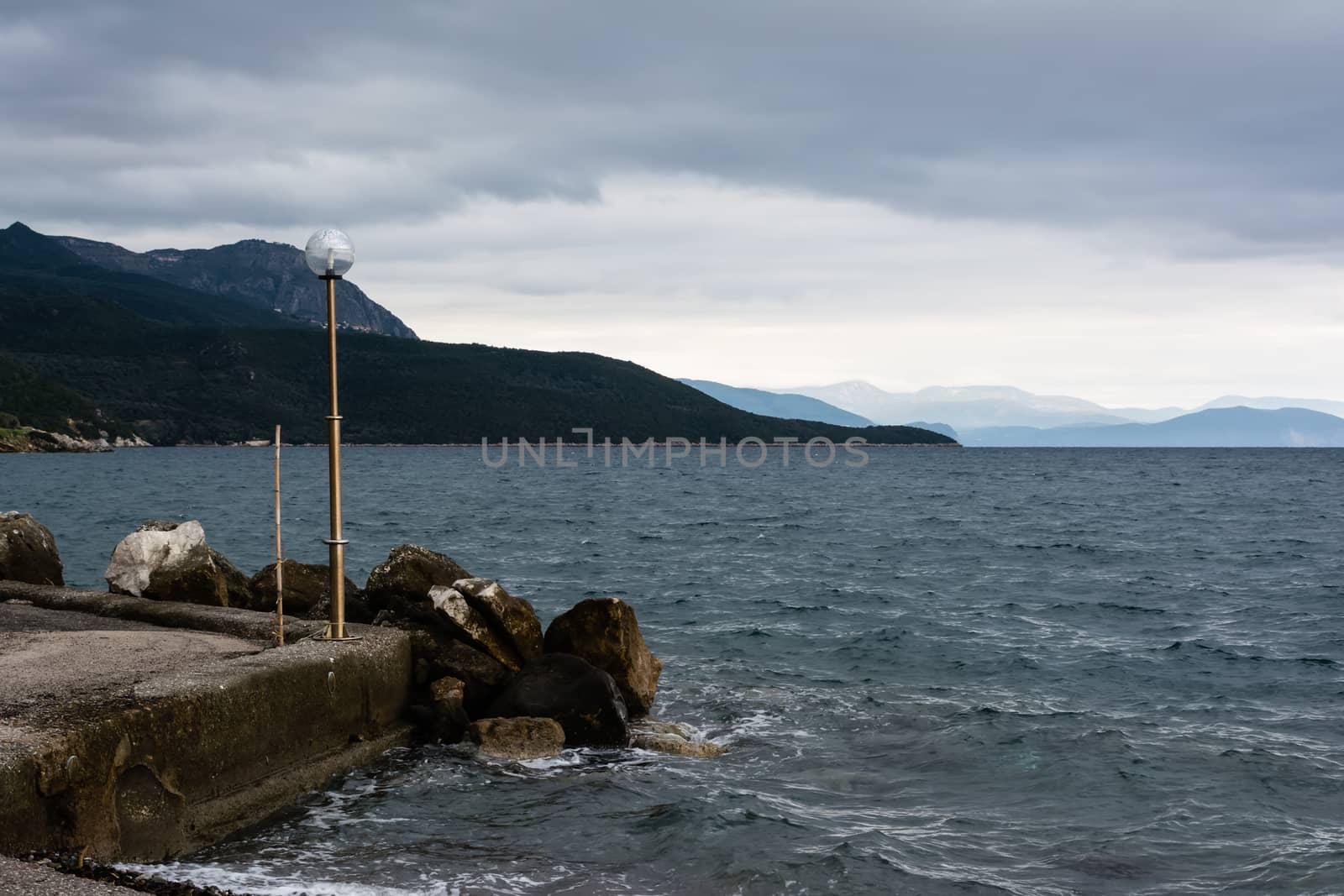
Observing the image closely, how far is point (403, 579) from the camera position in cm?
1252

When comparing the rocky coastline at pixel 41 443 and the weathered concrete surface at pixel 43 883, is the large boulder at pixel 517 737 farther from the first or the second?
the rocky coastline at pixel 41 443

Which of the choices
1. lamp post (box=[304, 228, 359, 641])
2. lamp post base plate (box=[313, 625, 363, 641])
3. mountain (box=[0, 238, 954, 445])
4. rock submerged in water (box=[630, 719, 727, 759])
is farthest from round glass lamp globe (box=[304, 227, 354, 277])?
mountain (box=[0, 238, 954, 445])

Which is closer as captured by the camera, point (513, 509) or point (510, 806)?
point (510, 806)

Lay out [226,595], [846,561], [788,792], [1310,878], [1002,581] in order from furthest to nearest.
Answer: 1. [846,561]
2. [1002,581]
3. [226,595]
4. [788,792]
5. [1310,878]

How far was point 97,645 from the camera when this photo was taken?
31.4 feet

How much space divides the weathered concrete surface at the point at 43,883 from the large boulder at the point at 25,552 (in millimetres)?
10329

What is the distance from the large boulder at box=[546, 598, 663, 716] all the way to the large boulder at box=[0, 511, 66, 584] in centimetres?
772

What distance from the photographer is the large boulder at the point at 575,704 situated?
37.2ft

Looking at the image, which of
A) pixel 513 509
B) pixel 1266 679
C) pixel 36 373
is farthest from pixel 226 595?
pixel 36 373

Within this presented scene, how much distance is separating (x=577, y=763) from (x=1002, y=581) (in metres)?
19.1

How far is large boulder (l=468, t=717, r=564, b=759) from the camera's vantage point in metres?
10.7

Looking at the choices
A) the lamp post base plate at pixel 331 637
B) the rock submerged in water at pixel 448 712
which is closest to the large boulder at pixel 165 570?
the lamp post base plate at pixel 331 637

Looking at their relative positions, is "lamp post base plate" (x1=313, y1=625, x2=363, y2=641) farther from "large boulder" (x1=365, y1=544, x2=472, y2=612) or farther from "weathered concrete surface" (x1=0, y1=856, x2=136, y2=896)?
"weathered concrete surface" (x1=0, y1=856, x2=136, y2=896)

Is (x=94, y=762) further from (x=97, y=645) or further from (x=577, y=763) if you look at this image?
(x=577, y=763)
